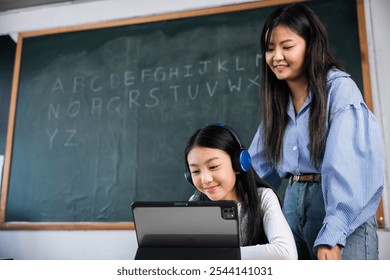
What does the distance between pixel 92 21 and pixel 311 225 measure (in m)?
1.72

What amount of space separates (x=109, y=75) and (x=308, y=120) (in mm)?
1371

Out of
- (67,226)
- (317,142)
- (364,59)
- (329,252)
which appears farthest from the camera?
(67,226)

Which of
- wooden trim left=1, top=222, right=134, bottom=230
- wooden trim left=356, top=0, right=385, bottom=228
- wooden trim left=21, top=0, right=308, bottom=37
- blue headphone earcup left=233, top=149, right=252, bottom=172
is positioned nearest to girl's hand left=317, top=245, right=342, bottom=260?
blue headphone earcup left=233, top=149, right=252, bottom=172

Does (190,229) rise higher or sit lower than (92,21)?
lower

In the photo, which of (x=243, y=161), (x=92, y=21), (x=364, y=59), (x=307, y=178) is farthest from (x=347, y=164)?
(x=92, y=21)

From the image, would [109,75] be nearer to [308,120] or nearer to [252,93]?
[252,93]

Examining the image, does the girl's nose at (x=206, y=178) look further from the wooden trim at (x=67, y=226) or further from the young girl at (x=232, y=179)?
the wooden trim at (x=67, y=226)

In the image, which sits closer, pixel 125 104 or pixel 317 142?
pixel 317 142

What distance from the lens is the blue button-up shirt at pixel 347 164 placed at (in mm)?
781

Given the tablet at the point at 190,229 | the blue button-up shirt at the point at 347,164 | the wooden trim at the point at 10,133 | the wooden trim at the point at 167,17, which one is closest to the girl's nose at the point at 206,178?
the blue button-up shirt at the point at 347,164

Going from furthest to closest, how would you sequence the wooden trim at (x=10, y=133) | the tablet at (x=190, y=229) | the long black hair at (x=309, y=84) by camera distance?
the wooden trim at (x=10, y=133), the long black hair at (x=309, y=84), the tablet at (x=190, y=229)

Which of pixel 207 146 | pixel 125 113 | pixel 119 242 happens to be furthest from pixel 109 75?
pixel 207 146

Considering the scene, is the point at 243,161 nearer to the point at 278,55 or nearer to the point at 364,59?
the point at 278,55

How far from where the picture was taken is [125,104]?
2.00m
